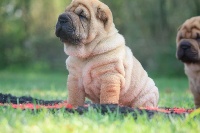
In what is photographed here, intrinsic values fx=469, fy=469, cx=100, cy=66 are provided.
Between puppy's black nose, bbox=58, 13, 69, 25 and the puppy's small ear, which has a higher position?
the puppy's small ear

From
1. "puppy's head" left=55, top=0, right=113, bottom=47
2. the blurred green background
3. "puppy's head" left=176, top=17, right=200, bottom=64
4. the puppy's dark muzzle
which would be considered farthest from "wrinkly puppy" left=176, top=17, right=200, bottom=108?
the blurred green background

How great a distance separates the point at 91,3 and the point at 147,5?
11513 mm

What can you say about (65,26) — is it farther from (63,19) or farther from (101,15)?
(101,15)

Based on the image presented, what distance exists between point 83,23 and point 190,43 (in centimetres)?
132

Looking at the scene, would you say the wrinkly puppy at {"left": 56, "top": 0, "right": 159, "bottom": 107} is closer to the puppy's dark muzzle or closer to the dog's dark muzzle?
the puppy's dark muzzle

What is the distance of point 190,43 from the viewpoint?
475 centimetres

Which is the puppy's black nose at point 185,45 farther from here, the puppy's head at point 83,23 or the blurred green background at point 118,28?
the blurred green background at point 118,28

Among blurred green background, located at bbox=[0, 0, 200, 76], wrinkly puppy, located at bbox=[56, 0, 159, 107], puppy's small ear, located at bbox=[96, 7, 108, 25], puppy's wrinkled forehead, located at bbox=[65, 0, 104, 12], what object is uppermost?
blurred green background, located at bbox=[0, 0, 200, 76]

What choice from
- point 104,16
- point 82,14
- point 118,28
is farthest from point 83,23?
point 118,28

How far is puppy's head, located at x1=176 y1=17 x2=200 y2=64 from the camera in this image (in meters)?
4.71

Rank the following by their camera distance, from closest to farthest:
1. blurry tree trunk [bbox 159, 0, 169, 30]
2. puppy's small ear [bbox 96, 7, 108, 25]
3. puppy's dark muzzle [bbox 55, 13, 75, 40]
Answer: puppy's dark muzzle [bbox 55, 13, 75, 40] → puppy's small ear [bbox 96, 7, 108, 25] → blurry tree trunk [bbox 159, 0, 169, 30]

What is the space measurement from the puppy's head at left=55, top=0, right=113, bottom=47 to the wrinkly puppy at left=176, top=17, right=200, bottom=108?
1.05m

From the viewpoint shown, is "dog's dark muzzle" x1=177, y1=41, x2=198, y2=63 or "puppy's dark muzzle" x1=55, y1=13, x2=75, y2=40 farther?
"dog's dark muzzle" x1=177, y1=41, x2=198, y2=63

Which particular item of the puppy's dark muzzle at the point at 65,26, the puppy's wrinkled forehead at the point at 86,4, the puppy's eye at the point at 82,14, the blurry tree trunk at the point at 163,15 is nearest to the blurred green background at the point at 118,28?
the blurry tree trunk at the point at 163,15
